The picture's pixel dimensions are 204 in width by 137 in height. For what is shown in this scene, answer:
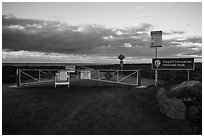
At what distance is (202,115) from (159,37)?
6237 mm

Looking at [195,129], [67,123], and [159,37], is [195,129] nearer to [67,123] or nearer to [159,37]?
[67,123]

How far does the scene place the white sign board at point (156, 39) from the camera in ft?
36.4

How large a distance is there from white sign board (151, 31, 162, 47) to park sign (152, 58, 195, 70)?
939 millimetres

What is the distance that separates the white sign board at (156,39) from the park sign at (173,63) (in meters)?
0.94

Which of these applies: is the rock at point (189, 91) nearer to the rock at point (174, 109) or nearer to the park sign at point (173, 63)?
the rock at point (174, 109)

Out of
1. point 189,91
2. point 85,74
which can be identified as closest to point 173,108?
point 189,91

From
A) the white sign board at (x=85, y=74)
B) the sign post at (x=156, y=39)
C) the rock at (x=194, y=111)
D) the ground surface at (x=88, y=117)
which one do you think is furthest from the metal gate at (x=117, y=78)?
the rock at (x=194, y=111)

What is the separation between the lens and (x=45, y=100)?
8.05 m

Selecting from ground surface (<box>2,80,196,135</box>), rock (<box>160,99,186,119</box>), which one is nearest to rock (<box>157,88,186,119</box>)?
rock (<box>160,99,186,119</box>)

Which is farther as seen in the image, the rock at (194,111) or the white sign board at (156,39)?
the white sign board at (156,39)

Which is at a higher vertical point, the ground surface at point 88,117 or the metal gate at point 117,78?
the metal gate at point 117,78

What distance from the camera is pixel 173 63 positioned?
35.2 ft

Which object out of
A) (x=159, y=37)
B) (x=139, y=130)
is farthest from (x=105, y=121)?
(x=159, y=37)

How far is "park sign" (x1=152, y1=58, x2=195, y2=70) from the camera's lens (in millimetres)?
10539
